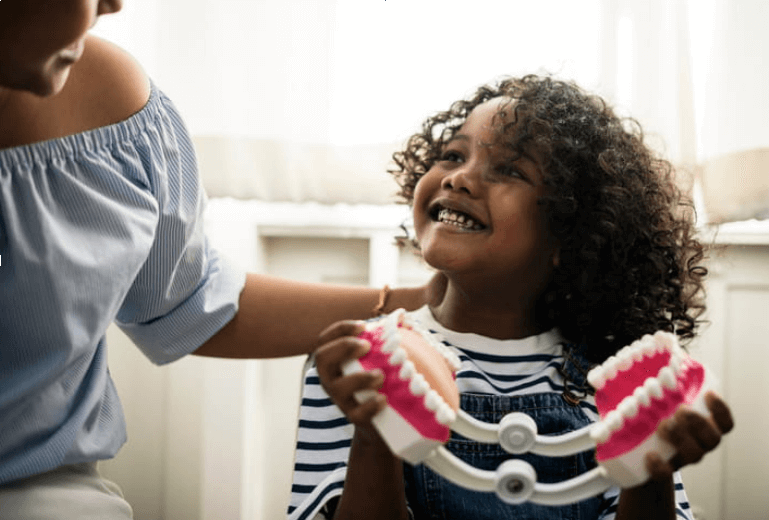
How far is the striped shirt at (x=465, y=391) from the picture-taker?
2.84ft

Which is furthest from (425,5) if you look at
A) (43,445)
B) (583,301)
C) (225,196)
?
(43,445)

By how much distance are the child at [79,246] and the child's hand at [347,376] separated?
0.25m

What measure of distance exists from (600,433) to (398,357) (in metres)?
0.16

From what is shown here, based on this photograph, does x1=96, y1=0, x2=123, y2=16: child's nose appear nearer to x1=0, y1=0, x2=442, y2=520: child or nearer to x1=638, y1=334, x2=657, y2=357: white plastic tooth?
x1=0, y1=0, x2=442, y2=520: child

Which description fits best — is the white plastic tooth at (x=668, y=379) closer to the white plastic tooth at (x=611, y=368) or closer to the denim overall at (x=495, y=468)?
the white plastic tooth at (x=611, y=368)

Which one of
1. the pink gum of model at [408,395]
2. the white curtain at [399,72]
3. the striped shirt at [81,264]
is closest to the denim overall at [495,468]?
the pink gum of model at [408,395]

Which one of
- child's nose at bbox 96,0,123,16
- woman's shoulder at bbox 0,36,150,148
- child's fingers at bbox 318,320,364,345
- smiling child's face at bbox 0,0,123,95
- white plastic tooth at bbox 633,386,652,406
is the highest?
child's nose at bbox 96,0,123,16

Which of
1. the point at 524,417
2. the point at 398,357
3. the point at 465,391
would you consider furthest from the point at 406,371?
the point at 465,391

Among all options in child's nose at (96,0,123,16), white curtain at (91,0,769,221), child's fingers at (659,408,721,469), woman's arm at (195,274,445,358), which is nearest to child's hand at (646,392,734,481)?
child's fingers at (659,408,721,469)

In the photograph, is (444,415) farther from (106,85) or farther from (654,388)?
(106,85)

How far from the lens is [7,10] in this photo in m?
0.61

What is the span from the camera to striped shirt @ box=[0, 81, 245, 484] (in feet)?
2.31

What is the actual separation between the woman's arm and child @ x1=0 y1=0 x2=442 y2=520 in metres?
0.03

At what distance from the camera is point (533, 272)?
0.96 m
